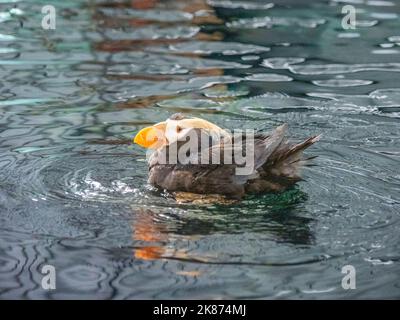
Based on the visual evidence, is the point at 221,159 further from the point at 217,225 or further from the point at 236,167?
the point at 217,225

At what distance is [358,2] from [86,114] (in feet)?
17.7

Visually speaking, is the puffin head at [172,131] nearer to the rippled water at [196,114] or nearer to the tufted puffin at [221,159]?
the tufted puffin at [221,159]

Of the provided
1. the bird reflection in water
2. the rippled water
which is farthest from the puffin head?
the bird reflection in water

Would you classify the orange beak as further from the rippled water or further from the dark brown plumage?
the rippled water

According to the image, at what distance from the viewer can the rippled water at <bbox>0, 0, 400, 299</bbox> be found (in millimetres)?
4152

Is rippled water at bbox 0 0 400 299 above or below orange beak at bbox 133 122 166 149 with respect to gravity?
below

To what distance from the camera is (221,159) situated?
4.67 m

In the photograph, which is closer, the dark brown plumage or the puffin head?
the dark brown plumage

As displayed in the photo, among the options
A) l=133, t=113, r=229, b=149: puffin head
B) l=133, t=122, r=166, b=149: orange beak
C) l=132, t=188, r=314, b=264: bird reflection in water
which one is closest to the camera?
l=132, t=188, r=314, b=264: bird reflection in water

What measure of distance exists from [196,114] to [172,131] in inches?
79.8

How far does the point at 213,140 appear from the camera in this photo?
15.9 ft

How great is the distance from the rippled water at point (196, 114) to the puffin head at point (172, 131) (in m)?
0.30

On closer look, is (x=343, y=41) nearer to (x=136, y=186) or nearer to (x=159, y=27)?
(x=159, y=27)

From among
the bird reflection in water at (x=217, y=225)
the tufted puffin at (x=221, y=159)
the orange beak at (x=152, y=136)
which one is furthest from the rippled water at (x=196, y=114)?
the orange beak at (x=152, y=136)
